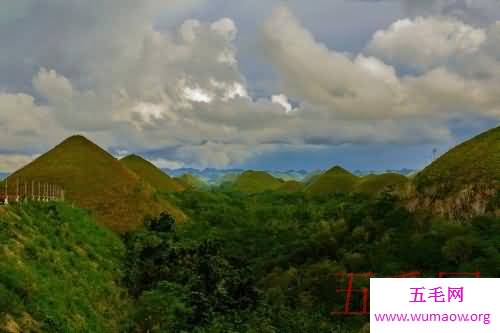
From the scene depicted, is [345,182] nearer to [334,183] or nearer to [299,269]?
[334,183]

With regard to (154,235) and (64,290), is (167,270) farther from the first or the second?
(154,235)

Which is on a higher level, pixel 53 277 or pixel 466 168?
pixel 466 168

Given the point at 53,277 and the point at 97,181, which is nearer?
the point at 53,277

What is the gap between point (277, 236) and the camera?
184 feet

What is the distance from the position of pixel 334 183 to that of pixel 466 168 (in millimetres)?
118768

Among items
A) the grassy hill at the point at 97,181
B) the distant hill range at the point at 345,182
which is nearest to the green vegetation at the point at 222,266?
the grassy hill at the point at 97,181

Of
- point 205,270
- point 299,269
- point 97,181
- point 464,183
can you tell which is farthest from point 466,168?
point 97,181

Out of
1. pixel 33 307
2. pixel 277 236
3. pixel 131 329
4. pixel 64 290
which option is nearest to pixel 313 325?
pixel 131 329

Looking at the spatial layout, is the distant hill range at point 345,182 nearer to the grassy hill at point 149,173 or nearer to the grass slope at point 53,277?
the grassy hill at point 149,173

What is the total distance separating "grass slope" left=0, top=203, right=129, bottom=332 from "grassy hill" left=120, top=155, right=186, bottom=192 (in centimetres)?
10101

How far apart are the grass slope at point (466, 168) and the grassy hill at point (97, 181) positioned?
1264 inches

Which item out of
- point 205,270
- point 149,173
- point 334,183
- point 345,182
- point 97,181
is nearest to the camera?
point 205,270

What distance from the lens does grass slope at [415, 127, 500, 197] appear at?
114ft

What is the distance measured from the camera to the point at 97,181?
2574 inches
